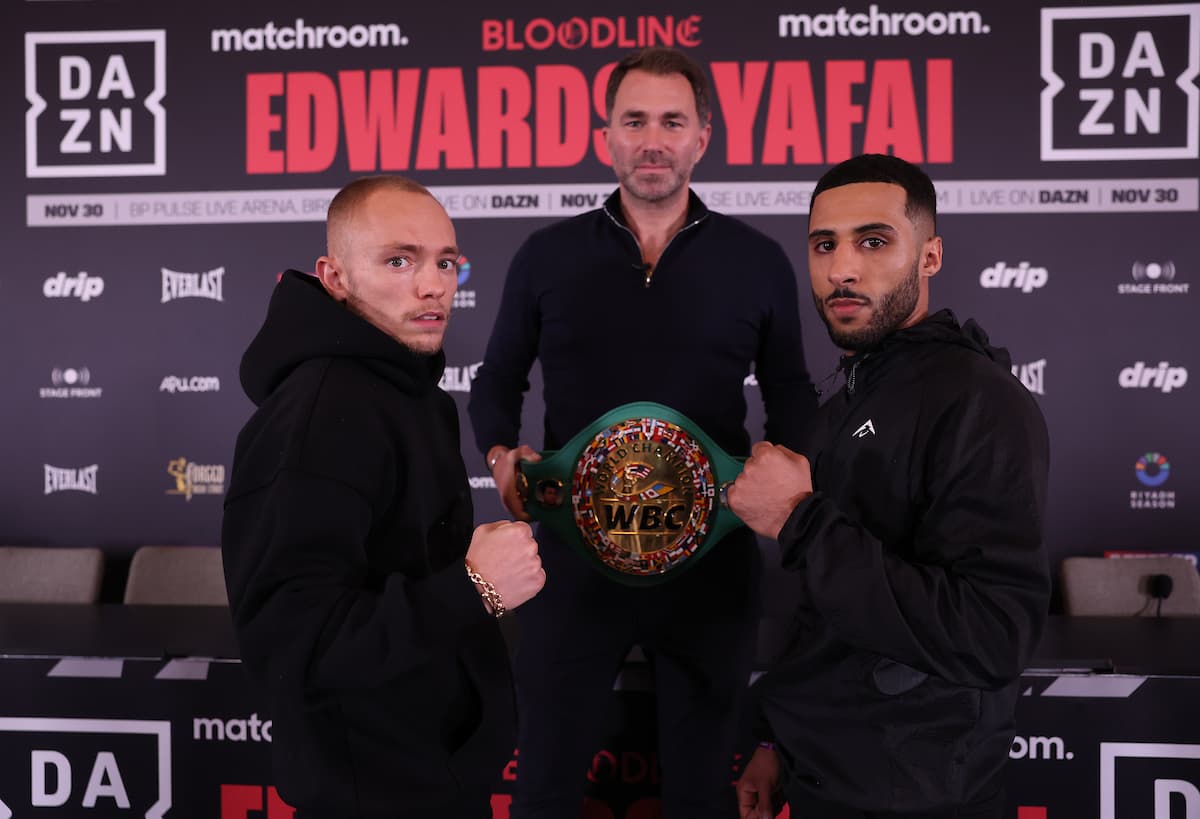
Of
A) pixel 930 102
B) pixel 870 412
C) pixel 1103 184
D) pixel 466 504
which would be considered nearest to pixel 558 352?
pixel 466 504

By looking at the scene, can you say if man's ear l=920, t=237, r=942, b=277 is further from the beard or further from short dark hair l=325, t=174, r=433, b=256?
short dark hair l=325, t=174, r=433, b=256

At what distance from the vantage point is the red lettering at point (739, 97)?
3738 millimetres

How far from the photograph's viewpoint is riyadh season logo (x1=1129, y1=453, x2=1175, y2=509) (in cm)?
367

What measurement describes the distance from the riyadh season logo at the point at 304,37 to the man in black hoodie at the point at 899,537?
2896mm

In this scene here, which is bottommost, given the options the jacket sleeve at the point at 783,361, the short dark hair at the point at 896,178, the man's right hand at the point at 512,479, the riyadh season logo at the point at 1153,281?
the man's right hand at the point at 512,479

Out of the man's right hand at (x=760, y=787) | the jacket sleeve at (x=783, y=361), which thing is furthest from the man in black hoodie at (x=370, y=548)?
the jacket sleeve at (x=783, y=361)

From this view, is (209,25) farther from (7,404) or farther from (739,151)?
(739,151)

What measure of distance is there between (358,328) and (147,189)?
10.6 feet

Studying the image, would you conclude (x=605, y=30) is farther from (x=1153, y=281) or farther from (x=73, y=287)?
(x=73, y=287)

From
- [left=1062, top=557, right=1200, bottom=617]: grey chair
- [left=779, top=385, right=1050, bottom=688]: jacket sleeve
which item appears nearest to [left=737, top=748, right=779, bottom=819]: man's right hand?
[left=779, top=385, right=1050, bottom=688]: jacket sleeve

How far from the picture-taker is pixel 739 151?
12.4 feet

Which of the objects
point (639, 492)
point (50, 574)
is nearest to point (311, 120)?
point (50, 574)

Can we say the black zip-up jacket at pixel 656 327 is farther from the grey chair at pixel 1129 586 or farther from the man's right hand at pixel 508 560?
the grey chair at pixel 1129 586

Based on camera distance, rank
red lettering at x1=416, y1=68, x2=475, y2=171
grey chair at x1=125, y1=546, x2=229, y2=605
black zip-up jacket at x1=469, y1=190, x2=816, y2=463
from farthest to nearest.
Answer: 1. red lettering at x1=416, y1=68, x2=475, y2=171
2. grey chair at x1=125, y1=546, x2=229, y2=605
3. black zip-up jacket at x1=469, y1=190, x2=816, y2=463
